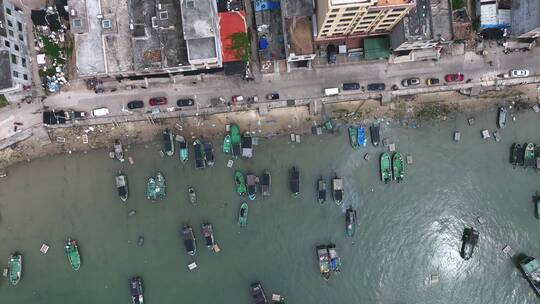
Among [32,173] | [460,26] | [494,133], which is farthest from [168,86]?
[494,133]

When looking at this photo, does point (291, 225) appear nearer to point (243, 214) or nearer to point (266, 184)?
point (266, 184)

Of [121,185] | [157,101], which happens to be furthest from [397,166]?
[121,185]

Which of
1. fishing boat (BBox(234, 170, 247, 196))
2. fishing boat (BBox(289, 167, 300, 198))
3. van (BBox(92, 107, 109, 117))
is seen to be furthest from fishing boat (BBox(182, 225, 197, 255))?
van (BBox(92, 107, 109, 117))

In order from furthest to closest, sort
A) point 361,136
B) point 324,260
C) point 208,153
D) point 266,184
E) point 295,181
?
point 361,136, point 266,184, point 295,181, point 324,260, point 208,153

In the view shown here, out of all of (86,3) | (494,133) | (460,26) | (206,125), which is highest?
(86,3)

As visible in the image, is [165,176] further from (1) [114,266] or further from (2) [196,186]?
(1) [114,266]

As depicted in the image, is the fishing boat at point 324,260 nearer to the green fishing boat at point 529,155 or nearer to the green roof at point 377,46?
the green roof at point 377,46

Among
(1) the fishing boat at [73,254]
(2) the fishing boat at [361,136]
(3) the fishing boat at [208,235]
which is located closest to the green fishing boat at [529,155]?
(2) the fishing boat at [361,136]
